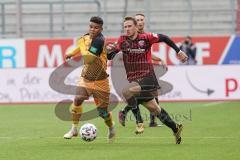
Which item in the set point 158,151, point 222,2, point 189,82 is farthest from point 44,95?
point 158,151

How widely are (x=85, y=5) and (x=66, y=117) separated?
41.8 feet

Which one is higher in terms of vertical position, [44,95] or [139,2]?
[139,2]

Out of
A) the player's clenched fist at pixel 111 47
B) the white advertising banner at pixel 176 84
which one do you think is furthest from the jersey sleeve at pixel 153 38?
the white advertising banner at pixel 176 84

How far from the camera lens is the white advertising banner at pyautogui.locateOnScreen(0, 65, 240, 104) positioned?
957 inches

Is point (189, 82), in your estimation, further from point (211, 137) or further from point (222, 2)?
point (211, 137)

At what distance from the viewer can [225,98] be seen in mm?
24422

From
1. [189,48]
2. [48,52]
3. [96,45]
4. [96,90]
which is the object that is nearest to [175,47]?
[96,45]

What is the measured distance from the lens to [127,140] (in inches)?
522

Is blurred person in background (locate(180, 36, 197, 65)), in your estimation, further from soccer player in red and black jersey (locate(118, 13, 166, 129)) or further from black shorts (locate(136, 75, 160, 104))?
black shorts (locate(136, 75, 160, 104))

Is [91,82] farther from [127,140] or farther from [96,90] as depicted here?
[127,140]

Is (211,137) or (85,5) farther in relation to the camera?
(85,5)

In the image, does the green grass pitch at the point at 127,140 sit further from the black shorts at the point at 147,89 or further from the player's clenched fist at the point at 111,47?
the player's clenched fist at the point at 111,47

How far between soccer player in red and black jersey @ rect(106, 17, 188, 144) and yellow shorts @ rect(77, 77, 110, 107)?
0.40m

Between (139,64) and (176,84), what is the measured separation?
11843mm
